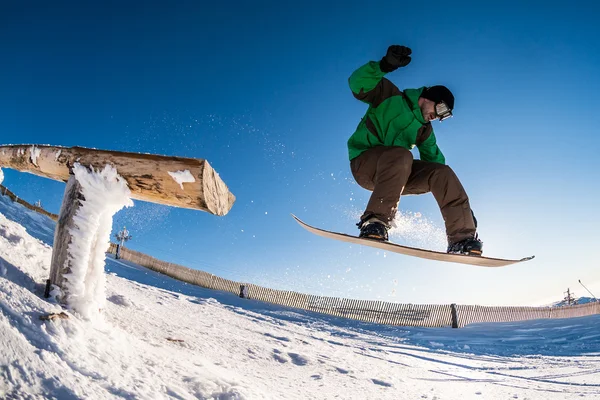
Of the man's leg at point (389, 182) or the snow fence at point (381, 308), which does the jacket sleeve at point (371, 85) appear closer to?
the man's leg at point (389, 182)

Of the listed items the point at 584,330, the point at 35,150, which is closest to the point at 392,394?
the point at 35,150

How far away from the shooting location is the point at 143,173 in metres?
2.31

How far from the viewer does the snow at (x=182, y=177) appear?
7.14ft

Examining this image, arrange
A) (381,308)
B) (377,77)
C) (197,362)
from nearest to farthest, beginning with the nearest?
(197,362), (377,77), (381,308)

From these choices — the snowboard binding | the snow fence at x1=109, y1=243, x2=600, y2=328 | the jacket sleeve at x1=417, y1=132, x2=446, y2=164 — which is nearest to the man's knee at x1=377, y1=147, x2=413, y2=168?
the jacket sleeve at x1=417, y1=132, x2=446, y2=164

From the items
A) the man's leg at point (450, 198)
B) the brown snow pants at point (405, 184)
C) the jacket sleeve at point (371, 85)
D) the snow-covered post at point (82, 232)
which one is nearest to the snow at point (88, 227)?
the snow-covered post at point (82, 232)

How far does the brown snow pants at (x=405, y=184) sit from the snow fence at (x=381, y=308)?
12.3 meters

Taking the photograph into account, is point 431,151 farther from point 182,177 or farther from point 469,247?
point 182,177

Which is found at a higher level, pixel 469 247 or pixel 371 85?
pixel 371 85

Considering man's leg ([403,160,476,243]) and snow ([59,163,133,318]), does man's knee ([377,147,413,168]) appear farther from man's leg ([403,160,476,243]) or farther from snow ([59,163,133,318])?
snow ([59,163,133,318])

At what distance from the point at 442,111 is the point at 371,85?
70cm

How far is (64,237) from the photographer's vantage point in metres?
2.34

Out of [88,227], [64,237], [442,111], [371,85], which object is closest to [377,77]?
[371,85]

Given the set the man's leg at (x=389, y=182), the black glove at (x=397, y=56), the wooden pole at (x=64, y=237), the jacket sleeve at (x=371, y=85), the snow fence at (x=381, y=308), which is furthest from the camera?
the snow fence at (x=381, y=308)
